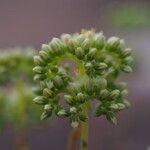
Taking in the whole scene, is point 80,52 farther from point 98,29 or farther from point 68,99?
point 98,29

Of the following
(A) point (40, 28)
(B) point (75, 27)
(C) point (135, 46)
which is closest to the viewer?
(C) point (135, 46)

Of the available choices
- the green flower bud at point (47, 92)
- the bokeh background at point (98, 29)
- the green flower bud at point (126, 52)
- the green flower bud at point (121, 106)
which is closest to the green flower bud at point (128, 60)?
the green flower bud at point (126, 52)

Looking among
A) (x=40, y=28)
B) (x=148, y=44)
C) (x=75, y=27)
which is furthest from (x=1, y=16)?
(x=148, y=44)

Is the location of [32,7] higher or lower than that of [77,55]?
higher

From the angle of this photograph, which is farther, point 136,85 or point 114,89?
point 136,85

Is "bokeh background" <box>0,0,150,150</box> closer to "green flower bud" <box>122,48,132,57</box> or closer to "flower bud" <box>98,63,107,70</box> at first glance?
"green flower bud" <box>122,48,132,57</box>

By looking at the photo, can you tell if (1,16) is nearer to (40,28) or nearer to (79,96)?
(40,28)

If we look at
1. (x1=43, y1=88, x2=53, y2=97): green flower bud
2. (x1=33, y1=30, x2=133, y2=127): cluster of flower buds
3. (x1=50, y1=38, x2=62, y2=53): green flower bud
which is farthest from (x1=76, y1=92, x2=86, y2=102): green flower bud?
(x1=50, y1=38, x2=62, y2=53): green flower bud

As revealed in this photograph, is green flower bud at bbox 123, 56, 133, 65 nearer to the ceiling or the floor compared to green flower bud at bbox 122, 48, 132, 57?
nearer to the floor
